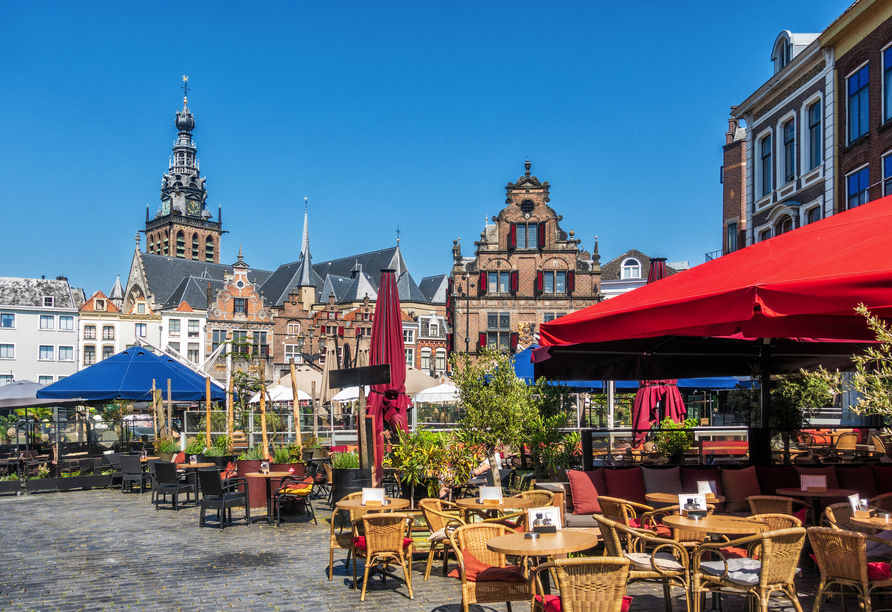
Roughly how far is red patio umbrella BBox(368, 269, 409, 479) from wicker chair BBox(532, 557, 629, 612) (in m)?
5.60

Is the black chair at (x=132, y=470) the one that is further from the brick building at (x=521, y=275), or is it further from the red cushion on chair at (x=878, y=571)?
the brick building at (x=521, y=275)

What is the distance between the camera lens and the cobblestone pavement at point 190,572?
602cm

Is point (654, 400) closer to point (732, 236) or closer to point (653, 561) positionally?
point (653, 561)

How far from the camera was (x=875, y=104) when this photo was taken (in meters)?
18.3

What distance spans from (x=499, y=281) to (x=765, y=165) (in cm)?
2010

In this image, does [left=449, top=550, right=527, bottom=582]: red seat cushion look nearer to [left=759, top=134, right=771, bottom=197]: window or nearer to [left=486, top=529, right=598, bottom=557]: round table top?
[left=486, top=529, right=598, bottom=557]: round table top

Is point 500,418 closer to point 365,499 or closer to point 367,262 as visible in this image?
point 365,499

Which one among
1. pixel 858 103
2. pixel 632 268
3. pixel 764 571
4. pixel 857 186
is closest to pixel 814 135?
pixel 858 103

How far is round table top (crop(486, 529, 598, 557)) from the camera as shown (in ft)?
15.2

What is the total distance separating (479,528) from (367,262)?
73.2 meters

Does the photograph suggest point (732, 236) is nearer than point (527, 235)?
Yes

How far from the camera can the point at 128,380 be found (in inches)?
587

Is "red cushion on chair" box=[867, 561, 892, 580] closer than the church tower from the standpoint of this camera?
Yes

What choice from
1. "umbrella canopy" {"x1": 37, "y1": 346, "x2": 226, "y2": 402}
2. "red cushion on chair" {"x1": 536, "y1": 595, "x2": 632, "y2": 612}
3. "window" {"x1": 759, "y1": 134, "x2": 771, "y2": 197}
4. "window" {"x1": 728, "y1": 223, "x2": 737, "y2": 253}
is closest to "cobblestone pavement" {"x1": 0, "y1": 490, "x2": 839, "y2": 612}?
Result: "red cushion on chair" {"x1": 536, "y1": 595, "x2": 632, "y2": 612}
